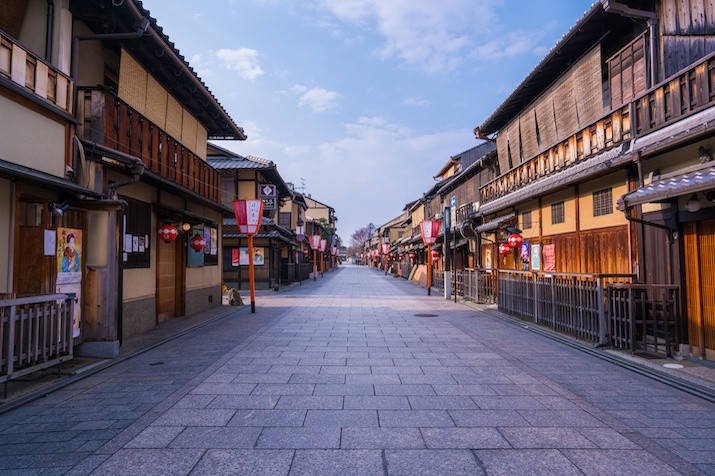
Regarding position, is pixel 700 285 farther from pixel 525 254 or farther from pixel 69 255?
pixel 69 255

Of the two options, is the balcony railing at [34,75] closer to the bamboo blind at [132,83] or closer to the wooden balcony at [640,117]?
the bamboo blind at [132,83]

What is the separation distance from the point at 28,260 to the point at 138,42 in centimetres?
632

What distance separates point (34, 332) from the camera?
5.51 m

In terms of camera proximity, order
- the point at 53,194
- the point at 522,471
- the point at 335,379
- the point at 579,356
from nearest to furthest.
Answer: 1. the point at 522,471
2. the point at 335,379
3. the point at 53,194
4. the point at 579,356

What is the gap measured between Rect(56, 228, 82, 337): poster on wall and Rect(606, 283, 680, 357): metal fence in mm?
10702

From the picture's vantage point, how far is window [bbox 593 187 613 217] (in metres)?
9.59

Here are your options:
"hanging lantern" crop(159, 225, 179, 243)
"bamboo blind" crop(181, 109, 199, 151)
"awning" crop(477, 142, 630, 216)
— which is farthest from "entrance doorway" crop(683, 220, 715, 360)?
"bamboo blind" crop(181, 109, 199, 151)

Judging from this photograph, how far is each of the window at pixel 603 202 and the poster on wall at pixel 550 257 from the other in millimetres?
2477

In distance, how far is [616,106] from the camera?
980cm

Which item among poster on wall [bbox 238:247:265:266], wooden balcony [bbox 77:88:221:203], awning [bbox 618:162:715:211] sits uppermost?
wooden balcony [bbox 77:88:221:203]

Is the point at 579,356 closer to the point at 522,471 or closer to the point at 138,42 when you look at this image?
the point at 522,471

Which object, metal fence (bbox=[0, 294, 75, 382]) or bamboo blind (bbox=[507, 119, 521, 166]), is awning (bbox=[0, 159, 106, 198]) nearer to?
metal fence (bbox=[0, 294, 75, 382])

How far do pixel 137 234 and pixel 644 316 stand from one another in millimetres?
12073

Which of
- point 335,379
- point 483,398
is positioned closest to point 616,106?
point 483,398
